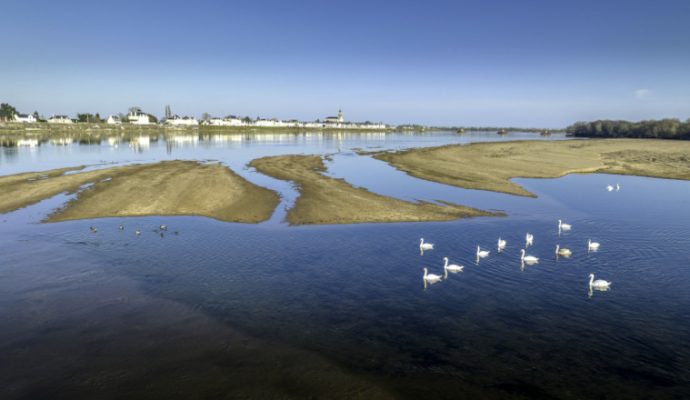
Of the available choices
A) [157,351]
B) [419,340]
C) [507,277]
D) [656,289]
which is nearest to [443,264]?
[507,277]

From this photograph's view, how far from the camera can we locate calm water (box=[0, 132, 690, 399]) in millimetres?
10406

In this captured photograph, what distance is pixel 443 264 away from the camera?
1905 centimetres

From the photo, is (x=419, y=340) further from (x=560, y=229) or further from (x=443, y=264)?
(x=560, y=229)

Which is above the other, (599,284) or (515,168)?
(515,168)

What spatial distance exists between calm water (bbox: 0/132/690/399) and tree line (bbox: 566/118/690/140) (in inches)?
5492

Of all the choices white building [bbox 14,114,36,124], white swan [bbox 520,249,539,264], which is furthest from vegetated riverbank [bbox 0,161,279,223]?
white building [bbox 14,114,36,124]

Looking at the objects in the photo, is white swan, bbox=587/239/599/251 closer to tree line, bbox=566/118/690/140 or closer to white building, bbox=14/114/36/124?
tree line, bbox=566/118/690/140

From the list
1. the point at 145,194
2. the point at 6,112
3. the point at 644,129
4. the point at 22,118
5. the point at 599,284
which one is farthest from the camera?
the point at 22,118

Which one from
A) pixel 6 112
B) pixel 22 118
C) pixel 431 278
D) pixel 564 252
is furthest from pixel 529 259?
pixel 22 118

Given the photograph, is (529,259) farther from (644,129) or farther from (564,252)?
(644,129)

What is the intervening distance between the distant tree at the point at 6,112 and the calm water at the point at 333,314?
706 ft

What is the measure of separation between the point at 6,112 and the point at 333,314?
238 metres

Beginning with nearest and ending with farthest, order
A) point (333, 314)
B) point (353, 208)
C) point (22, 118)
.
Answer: point (333, 314), point (353, 208), point (22, 118)

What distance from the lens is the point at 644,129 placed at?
145 meters
